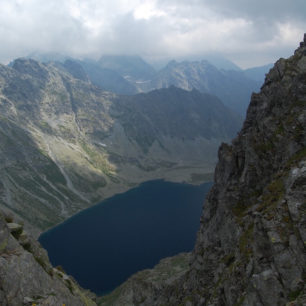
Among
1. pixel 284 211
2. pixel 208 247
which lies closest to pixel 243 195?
pixel 208 247

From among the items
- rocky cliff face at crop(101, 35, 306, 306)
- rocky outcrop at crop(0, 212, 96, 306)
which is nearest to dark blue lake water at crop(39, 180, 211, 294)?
rocky cliff face at crop(101, 35, 306, 306)

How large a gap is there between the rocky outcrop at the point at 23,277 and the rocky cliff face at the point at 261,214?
18.0 metres

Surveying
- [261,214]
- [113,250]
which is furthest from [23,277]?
[113,250]

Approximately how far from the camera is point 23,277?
83.6 ft

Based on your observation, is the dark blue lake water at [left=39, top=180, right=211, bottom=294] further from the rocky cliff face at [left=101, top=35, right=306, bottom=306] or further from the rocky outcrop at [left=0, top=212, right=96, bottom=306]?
the rocky outcrop at [left=0, top=212, right=96, bottom=306]

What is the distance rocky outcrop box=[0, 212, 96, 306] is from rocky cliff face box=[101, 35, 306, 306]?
59.2 feet

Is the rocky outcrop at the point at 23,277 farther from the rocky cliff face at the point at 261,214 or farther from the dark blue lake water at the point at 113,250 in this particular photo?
the dark blue lake water at the point at 113,250

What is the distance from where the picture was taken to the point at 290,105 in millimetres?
46375

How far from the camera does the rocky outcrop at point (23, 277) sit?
23636 millimetres

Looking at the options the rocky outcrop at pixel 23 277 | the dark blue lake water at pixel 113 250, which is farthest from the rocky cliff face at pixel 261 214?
the dark blue lake water at pixel 113 250

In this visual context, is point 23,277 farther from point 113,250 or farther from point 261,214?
point 113,250

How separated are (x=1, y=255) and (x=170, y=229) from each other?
17321 centimetres

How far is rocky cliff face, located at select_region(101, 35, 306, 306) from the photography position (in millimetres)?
24984

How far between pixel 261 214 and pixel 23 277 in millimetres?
23938
